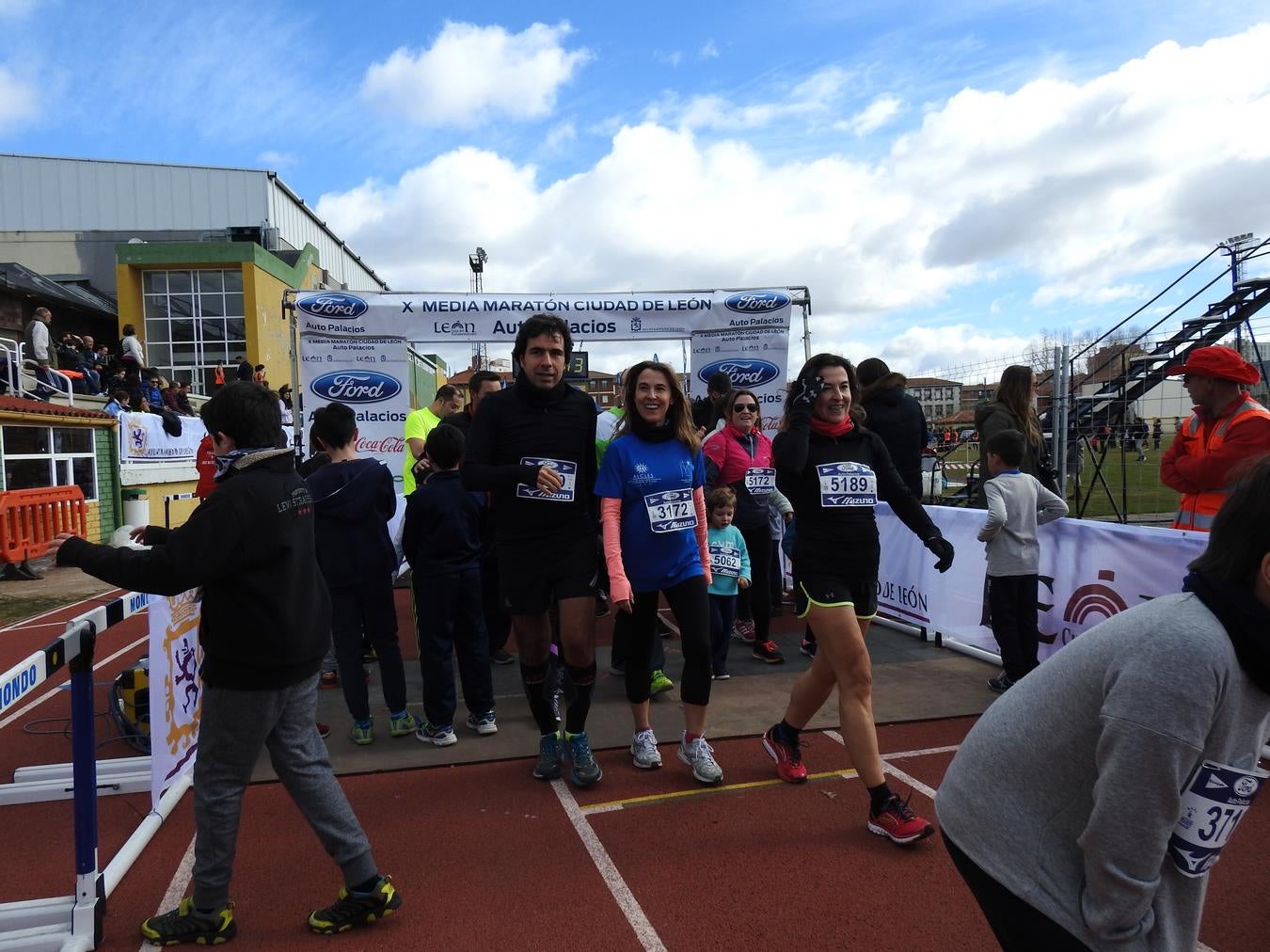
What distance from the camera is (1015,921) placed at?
1.50 m

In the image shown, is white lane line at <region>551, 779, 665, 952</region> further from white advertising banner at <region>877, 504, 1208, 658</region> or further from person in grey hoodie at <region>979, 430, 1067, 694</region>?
person in grey hoodie at <region>979, 430, 1067, 694</region>

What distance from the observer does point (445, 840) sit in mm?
3512

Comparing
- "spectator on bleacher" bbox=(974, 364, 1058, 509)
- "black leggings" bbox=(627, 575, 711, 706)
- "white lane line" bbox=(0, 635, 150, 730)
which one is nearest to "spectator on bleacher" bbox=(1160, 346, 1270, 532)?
"spectator on bleacher" bbox=(974, 364, 1058, 509)

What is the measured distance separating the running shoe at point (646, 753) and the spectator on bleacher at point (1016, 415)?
3.07m

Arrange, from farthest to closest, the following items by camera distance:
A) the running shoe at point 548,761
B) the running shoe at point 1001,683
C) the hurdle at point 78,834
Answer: the running shoe at point 1001,683 → the running shoe at point 548,761 → the hurdle at point 78,834

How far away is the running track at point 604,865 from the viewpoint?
112 inches

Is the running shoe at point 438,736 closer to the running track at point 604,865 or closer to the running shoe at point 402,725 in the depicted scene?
the running shoe at point 402,725

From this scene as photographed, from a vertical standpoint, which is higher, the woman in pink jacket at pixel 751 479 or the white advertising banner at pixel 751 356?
the white advertising banner at pixel 751 356

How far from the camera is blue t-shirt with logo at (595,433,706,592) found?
386 centimetres

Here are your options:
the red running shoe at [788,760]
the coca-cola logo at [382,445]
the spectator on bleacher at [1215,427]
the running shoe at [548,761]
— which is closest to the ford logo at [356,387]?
the coca-cola logo at [382,445]

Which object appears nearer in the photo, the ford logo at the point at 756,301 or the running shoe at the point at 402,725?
the running shoe at the point at 402,725

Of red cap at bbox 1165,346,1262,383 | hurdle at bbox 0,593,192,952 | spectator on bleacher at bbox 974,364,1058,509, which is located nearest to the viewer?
hurdle at bbox 0,593,192,952

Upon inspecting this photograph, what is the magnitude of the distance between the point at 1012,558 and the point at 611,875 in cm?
336

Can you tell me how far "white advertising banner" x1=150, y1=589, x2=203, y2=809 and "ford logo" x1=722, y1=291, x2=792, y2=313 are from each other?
7.10 metres
